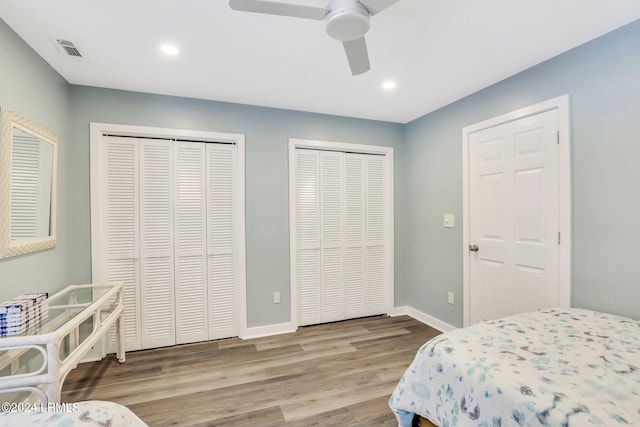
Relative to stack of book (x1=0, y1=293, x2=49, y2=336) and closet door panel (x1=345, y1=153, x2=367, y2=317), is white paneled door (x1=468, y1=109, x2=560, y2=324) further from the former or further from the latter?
stack of book (x1=0, y1=293, x2=49, y2=336)

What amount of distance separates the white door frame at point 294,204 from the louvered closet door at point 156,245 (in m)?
1.17

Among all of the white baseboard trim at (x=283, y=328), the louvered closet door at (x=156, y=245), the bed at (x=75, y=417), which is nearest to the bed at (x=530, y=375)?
the bed at (x=75, y=417)

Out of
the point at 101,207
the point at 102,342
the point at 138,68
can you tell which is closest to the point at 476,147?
the point at 138,68

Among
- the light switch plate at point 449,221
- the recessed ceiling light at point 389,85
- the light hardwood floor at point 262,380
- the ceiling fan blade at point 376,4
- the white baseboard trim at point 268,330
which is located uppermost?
the recessed ceiling light at point 389,85

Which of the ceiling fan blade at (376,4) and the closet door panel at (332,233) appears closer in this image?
the ceiling fan blade at (376,4)

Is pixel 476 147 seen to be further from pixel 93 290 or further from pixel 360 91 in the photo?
pixel 93 290

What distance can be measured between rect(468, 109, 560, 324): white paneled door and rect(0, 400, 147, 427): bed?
2661 mm

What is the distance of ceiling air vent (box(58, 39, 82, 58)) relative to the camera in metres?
1.92

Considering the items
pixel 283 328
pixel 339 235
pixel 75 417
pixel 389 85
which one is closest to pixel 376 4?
pixel 389 85

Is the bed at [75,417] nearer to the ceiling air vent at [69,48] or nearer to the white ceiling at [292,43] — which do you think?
the white ceiling at [292,43]

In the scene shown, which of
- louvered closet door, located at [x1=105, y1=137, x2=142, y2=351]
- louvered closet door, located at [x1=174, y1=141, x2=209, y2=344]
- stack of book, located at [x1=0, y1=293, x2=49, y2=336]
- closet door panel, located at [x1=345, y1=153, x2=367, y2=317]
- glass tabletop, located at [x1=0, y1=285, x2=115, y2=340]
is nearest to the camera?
stack of book, located at [x1=0, y1=293, x2=49, y2=336]

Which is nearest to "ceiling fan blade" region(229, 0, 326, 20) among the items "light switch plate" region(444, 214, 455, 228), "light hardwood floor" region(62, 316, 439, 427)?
"light hardwood floor" region(62, 316, 439, 427)

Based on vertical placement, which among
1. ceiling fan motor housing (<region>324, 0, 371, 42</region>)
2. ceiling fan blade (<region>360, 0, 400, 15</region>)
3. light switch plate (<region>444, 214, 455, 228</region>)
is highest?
ceiling fan blade (<region>360, 0, 400, 15</region>)

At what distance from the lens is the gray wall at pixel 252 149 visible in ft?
8.35
